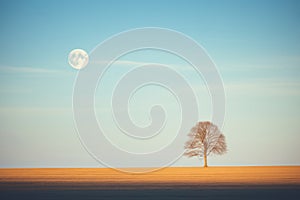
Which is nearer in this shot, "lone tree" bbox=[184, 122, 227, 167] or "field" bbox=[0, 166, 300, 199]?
"field" bbox=[0, 166, 300, 199]

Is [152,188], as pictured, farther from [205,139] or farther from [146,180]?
[205,139]

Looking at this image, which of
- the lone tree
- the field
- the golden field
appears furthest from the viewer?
the lone tree

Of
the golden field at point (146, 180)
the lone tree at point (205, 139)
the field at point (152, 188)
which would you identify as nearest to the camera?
the field at point (152, 188)

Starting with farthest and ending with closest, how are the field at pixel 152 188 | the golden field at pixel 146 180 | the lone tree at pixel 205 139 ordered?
the lone tree at pixel 205 139, the golden field at pixel 146 180, the field at pixel 152 188

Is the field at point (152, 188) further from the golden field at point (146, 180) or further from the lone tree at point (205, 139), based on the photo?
the lone tree at point (205, 139)

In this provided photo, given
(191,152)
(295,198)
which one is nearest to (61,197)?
(295,198)

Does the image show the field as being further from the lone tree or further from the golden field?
the lone tree

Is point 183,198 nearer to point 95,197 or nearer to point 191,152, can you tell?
point 95,197

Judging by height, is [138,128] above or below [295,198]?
above

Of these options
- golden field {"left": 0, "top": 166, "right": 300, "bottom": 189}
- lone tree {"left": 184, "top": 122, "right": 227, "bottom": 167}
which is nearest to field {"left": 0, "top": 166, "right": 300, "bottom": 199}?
golden field {"left": 0, "top": 166, "right": 300, "bottom": 189}

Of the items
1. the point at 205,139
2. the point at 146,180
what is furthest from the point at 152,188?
the point at 205,139

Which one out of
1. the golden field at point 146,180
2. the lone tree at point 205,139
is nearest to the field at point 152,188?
the golden field at point 146,180

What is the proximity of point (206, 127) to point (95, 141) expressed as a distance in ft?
109

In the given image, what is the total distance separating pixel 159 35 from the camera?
185 feet
